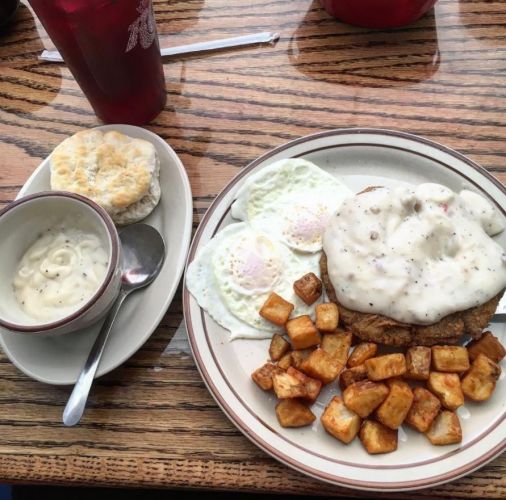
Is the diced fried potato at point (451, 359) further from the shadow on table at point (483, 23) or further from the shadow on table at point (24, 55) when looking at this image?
the shadow on table at point (24, 55)

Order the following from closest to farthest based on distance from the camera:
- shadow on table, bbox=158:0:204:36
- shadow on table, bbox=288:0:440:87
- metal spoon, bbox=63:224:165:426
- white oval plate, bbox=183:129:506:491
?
1. white oval plate, bbox=183:129:506:491
2. metal spoon, bbox=63:224:165:426
3. shadow on table, bbox=288:0:440:87
4. shadow on table, bbox=158:0:204:36

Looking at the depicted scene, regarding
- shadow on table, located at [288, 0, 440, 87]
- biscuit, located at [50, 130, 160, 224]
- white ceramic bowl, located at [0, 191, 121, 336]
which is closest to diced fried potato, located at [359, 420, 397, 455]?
white ceramic bowl, located at [0, 191, 121, 336]

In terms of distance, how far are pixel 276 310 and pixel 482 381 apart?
1.77 feet

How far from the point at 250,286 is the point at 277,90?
2.59 feet

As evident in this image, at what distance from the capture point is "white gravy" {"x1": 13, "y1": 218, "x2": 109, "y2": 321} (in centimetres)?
142

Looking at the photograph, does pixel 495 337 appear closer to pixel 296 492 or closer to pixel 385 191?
pixel 385 191

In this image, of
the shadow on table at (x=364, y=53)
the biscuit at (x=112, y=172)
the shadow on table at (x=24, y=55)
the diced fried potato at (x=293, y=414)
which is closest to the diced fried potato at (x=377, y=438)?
the diced fried potato at (x=293, y=414)

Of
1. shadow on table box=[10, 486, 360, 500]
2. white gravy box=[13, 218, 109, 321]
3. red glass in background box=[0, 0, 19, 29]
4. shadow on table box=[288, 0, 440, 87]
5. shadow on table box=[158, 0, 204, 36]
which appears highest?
red glass in background box=[0, 0, 19, 29]

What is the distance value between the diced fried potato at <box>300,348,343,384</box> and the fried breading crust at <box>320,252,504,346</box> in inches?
4.5

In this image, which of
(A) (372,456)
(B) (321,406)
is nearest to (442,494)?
(A) (372,456)

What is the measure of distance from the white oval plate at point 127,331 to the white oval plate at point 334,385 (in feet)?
0.19

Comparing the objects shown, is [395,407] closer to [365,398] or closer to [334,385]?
[365,398]

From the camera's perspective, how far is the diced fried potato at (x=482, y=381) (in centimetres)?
136

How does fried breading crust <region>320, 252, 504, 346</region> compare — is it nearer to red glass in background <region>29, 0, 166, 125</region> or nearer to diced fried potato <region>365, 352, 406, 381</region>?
diced fried potato <region>365, 352, 406, 381</region>
